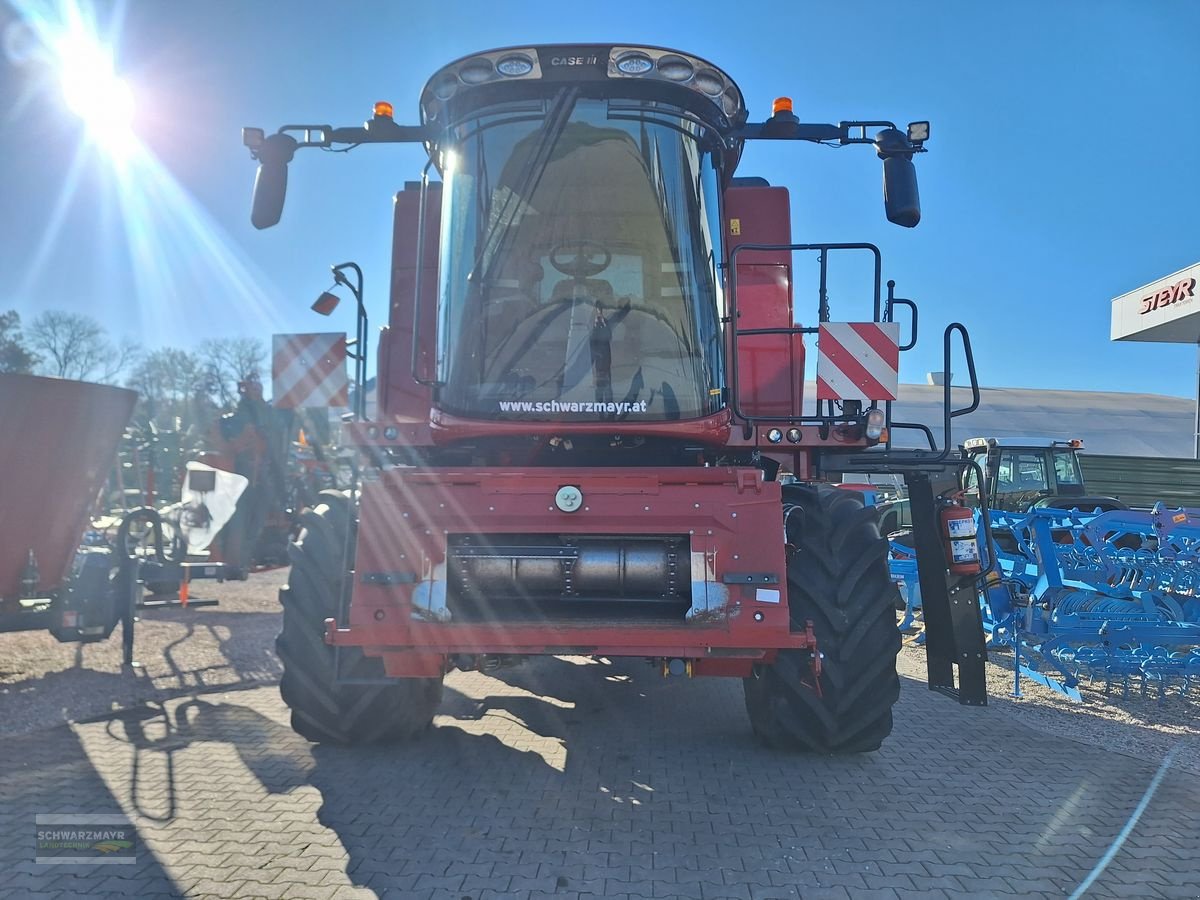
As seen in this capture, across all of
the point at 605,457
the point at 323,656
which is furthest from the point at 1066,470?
the point at 323,656

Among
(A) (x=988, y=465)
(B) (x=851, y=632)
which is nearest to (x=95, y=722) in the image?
(B) (x=851, y=632)

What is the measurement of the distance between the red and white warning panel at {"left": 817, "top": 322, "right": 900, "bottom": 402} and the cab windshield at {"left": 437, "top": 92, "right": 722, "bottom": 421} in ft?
1.72

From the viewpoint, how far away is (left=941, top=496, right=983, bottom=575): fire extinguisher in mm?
4027

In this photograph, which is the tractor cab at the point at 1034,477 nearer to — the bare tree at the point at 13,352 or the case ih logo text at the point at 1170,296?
the case ih logo text at the point at 1170,296

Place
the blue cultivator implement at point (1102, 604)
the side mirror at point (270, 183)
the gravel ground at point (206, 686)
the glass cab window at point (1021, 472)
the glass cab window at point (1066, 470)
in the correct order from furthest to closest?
the glass cab window at point (1066, 470) → the glass cab window at point (1021, 472) → the blue cultivator implement at point (1102, 604) → the gravel ground at point (206, 686) → the side mirror at point (270, 183)

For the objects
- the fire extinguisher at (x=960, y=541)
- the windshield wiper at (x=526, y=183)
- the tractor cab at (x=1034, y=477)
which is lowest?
the fire extinguisher at (x=960, y=541)

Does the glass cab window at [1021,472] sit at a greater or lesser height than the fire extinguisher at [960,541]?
greater

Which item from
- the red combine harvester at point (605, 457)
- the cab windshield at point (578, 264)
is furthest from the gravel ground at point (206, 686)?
the cab windshield at point (578, 264)

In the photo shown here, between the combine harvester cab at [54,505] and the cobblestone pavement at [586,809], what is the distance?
1204 mm

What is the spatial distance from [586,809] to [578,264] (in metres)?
2.53

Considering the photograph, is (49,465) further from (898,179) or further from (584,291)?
(898,179)

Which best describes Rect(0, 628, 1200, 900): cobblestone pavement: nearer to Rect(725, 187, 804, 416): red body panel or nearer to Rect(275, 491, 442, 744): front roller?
Rect(275, 491, 442, 744): front roller

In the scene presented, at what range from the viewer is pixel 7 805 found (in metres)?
3.57

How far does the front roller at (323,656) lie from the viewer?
3939mm
